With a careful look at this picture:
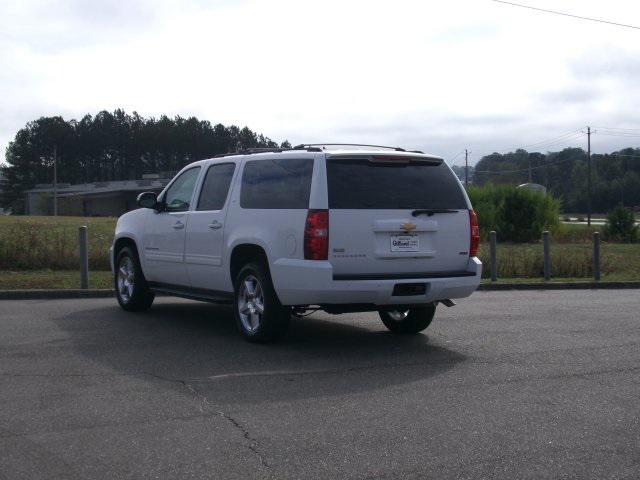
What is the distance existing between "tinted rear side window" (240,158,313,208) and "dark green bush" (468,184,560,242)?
29681mm

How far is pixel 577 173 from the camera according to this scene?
386 feet

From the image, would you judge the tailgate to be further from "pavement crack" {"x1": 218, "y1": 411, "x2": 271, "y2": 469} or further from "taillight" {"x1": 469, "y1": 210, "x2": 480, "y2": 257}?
"pavement crack" {"x1": 218, "y1": 411, "x2": 271, "y2": 469}

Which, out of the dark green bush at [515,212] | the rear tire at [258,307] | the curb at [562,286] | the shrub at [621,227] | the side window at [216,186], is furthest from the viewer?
the shrub at [621,227]

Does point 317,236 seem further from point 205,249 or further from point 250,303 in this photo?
point 205,249

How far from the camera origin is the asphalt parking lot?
5305 millimetres

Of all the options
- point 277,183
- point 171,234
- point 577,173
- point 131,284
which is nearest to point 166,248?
point 171,234

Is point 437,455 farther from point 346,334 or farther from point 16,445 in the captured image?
point 346,334

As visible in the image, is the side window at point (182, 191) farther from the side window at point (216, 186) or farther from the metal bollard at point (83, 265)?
the metal bollard at point (83, 265)

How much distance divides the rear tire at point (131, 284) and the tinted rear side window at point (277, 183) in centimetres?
275

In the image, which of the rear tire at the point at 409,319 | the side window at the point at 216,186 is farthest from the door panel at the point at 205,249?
the rear tire at the point at 409,319

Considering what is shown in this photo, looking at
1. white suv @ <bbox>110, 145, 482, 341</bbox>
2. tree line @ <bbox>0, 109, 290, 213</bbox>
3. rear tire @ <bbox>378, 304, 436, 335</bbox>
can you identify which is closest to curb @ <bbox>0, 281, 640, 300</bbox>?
white suv @ <bbox>110, 145, 482, 341</bbox>

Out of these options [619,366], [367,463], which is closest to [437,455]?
[367,463]

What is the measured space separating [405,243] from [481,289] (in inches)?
321

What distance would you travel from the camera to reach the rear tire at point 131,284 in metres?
11.9
